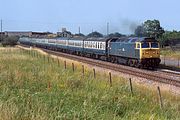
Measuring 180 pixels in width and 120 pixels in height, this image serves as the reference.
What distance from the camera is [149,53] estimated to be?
115 ft

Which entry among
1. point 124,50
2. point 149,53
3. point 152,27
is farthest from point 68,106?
point 152,27

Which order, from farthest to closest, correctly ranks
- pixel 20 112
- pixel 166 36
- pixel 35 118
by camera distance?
pixel 166 36 < pixel 20 112 < pixel 35 118

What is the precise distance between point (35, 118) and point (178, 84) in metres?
15.0

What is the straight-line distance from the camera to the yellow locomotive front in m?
34.7

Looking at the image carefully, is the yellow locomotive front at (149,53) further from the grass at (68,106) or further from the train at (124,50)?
the grass at (68,106)

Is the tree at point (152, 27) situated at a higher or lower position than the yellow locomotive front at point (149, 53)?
higher

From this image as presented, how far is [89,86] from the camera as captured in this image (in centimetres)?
1805

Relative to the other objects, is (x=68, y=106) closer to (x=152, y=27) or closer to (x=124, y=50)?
(x=124, y=50)

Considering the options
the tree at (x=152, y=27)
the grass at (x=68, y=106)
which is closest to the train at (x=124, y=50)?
the grass at (x=68, y=106)

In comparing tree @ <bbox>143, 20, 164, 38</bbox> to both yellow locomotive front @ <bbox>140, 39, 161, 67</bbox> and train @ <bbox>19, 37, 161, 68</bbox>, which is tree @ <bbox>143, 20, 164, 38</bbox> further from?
yellow locomotive front @ <bbox>140, 39, 161, 67</bbox>

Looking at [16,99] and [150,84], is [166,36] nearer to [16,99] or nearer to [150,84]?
[150,84]

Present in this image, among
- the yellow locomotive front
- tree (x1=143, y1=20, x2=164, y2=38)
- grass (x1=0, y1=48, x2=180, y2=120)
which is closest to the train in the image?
the yellow locomotive front

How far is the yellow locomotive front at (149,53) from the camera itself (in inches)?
1367

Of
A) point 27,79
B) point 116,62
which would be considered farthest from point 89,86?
point 116,62
